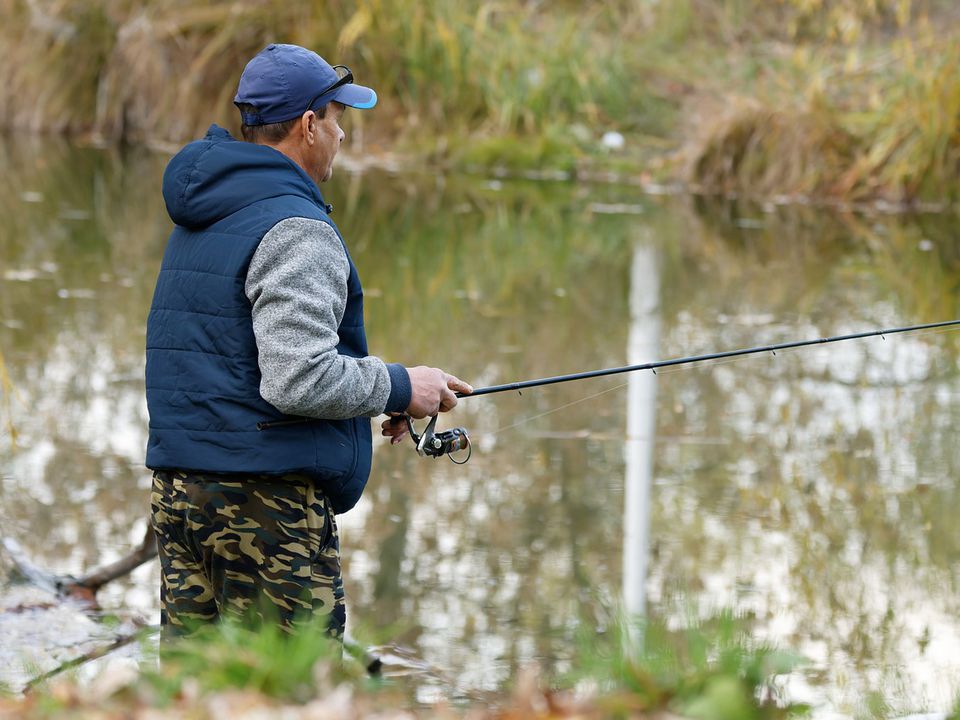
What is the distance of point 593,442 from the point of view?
5879 mm

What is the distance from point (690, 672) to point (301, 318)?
2.83 feet

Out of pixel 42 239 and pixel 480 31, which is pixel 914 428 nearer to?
pixel 42 239

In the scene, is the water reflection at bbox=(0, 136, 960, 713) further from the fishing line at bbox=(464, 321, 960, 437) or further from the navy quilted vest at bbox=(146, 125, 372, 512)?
the navy quilted vest at bbox=(146, 125, 372, 512)

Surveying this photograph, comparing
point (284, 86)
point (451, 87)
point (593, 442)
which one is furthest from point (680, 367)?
point (451, 87)

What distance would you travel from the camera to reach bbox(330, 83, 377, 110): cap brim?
2734mm

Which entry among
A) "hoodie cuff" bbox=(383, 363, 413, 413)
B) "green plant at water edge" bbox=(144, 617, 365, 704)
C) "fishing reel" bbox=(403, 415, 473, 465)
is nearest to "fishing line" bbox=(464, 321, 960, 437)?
"fishing reel" bbox=(403, 415, 473, 465)

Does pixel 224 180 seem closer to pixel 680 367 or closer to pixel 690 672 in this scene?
pixel 690 672

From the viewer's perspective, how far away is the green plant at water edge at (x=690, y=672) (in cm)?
199

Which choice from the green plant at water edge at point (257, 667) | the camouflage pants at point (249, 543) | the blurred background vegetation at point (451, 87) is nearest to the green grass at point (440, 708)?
the green plant at water edge at point (257, 667)

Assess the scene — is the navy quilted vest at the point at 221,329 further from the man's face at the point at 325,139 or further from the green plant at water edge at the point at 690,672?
the green plant at water edge at the point at 690,672

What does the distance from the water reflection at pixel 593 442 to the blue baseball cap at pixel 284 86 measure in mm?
1466

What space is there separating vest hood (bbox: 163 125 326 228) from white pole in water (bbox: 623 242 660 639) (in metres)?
0.93

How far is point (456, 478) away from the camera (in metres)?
5.28

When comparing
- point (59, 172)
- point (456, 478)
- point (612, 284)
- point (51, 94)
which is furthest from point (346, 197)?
point (456, 478)
